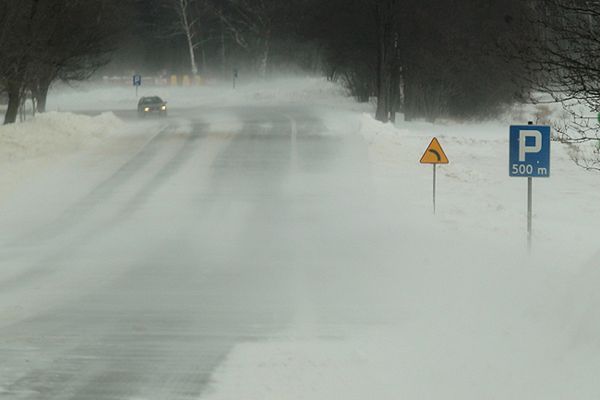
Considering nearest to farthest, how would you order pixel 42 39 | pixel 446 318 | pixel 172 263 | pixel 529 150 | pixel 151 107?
pixel 446 318, pixel 529 150, pixel 172 263, pixel 42 39, pixel 151 107

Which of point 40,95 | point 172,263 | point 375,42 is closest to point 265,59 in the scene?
point 375,42

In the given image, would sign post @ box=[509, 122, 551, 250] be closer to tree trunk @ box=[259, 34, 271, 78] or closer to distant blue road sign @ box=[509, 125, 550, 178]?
distant blue road sign @ box=[509, 125, 550, 178]

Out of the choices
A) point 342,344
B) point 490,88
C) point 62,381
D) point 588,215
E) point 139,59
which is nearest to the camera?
point 62,381

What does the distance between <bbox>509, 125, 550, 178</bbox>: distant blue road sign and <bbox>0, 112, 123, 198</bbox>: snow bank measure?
1616 centimetres

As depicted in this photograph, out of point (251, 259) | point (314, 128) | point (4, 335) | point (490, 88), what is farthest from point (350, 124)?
point (4, 335)

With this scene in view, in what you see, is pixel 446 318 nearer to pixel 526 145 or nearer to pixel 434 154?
pixel 526 145

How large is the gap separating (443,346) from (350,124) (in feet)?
126

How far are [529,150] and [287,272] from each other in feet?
15.0

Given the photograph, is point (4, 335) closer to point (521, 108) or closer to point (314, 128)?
point (314, 128)

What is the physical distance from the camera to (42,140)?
40781 mm

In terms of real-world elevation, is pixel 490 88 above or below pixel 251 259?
above

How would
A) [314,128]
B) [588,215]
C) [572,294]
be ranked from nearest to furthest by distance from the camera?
[572,294], [588,215], [314,128]

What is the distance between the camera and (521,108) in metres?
68.4

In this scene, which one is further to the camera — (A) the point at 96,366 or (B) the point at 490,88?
(B) the point at 490,88
